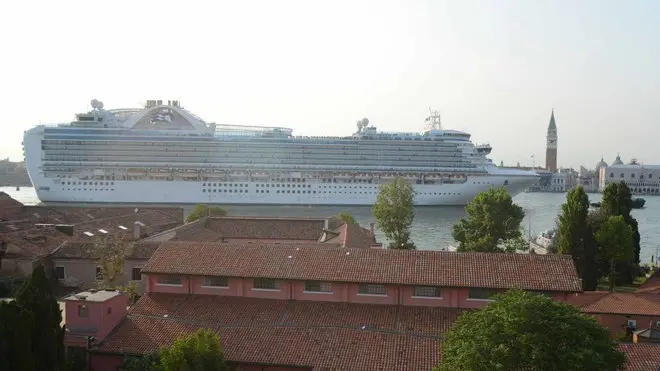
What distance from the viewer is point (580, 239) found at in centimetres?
2738

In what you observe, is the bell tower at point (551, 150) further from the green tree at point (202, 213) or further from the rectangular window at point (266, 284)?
the rectangular window at point (266, 284)

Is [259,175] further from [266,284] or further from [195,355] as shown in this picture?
[195,355]

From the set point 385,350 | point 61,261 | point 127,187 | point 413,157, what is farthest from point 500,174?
point 385,350

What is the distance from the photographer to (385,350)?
43.2 ft

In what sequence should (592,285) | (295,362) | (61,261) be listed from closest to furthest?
(295,362)
(61,261)
(592,285)

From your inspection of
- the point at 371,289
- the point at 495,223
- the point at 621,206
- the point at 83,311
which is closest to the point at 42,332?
the point at 83,311

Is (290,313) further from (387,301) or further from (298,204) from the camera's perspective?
(298,204)

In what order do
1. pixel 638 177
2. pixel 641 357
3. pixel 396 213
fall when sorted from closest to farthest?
pixel 641 357 → pixel 396 213 → pixel 638 177

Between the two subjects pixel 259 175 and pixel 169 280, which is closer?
pixel 169 280

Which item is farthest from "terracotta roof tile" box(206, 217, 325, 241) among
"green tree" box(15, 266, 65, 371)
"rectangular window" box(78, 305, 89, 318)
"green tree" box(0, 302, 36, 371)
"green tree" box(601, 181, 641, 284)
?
"green tree" box(0, 302, 36, 371)

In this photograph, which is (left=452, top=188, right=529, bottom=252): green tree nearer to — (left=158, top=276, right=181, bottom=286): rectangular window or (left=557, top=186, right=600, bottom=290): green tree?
(left=557, top=186, right=600, bottom=290): green tree

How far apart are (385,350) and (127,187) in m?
63.9

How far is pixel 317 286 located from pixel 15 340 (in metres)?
7.21

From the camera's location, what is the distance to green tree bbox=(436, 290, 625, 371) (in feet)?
30.8
